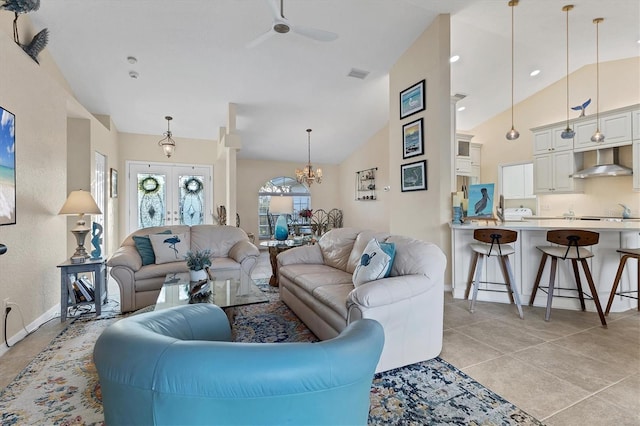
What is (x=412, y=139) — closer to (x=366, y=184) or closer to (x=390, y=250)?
(x=390, y=250)

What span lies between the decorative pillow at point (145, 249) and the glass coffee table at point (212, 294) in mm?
819

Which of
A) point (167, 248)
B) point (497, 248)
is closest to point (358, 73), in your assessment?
point (497, 248)

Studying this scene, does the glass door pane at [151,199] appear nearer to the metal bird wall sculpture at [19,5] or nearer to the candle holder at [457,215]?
the metal bird wall sculpture at [19,5]

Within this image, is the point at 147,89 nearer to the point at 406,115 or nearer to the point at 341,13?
the point at 341,13

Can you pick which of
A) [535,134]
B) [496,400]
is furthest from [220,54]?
[535,134]

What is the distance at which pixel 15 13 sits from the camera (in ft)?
9.84

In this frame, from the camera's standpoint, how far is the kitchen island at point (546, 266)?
329 centimetres

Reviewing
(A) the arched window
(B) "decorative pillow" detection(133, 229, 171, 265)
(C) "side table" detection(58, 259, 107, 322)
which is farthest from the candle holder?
(A) the arched window

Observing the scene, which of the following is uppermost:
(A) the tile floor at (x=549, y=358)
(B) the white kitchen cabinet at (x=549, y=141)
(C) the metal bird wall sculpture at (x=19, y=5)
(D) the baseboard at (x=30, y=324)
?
(C) the metal bird wall sculpture at (x=19, y=5)

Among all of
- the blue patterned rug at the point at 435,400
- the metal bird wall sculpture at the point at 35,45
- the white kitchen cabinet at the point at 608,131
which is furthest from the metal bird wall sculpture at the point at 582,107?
the metal bird wall sculpture at the point at 35,45

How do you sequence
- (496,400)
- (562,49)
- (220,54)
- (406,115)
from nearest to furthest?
(496,400) < (220,54) < (406,115) < (562,49)

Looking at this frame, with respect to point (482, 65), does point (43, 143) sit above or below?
below

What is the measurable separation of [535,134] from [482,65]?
2394 millimetres

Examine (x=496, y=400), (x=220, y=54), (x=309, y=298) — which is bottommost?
(x=496, y=400)
